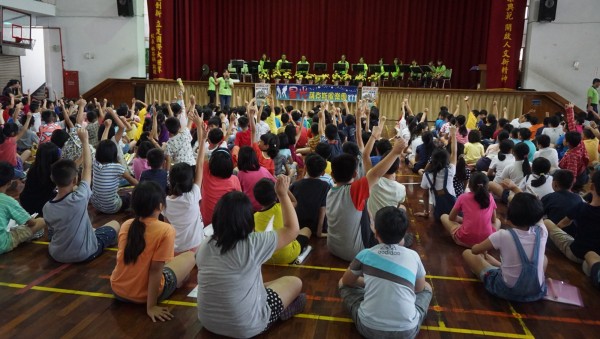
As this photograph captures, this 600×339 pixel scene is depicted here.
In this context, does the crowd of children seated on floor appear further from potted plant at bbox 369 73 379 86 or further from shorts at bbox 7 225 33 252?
potted plant at bbox 369 73 379 86

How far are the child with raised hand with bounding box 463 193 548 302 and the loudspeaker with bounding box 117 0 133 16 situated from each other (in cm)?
1358

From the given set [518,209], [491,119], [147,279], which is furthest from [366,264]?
[491,119]

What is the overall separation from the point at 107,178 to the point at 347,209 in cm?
243

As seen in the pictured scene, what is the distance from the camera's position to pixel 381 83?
14203mm

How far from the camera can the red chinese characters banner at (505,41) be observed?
12.2m

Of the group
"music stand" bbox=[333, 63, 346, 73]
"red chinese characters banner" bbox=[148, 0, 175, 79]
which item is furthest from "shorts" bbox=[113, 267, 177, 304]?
"red chinese characters banner" bbox=[148, 0, 175, 79]

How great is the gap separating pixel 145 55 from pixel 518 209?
1434cm

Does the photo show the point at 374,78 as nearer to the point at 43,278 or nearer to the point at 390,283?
the point at 43,278

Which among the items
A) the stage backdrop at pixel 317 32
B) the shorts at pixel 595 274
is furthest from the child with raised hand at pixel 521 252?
the stage backdrop at pixel 317 32

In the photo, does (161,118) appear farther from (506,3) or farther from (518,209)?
(506,3)

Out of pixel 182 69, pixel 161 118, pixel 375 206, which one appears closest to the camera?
pixel 375 206

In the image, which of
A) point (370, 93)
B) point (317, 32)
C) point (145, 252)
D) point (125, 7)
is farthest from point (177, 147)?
point (317, 32)

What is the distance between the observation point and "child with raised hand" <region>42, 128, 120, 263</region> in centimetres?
315

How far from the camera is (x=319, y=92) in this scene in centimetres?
1220
